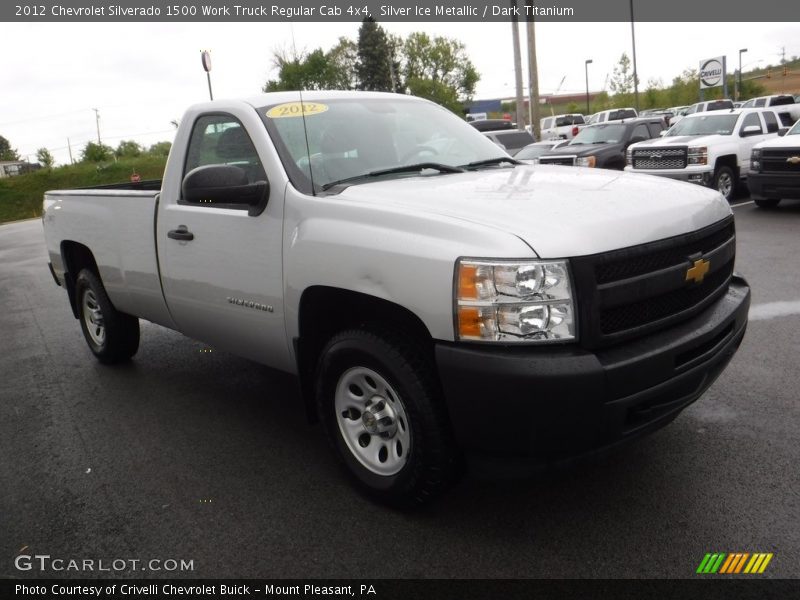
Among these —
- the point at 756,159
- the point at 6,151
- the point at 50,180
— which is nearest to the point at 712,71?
the point at 756,159

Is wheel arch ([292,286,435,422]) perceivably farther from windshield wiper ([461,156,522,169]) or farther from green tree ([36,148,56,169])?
green tree ([36,148,56,169])

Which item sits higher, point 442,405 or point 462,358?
point 462,358

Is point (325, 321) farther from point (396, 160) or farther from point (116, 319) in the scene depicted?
point (116, 319)

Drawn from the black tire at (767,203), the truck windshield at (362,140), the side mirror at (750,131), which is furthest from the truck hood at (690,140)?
the truck windshield at (362,140)

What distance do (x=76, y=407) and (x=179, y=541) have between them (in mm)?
2156

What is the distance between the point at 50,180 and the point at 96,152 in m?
6.13

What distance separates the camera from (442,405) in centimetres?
286

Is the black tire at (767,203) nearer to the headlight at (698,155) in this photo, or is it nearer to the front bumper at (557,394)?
the headlight at (698,155)

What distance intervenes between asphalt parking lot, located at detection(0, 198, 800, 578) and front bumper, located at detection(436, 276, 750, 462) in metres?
0.21

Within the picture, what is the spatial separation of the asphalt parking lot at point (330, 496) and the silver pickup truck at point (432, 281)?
1.02 feet

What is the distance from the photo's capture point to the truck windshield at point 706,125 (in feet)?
45.1

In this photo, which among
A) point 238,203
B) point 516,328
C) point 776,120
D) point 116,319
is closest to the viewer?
point 516,328

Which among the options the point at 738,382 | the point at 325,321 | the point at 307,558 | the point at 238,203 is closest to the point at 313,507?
the point at 307,558

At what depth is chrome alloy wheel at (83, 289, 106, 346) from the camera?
18.6 feet
